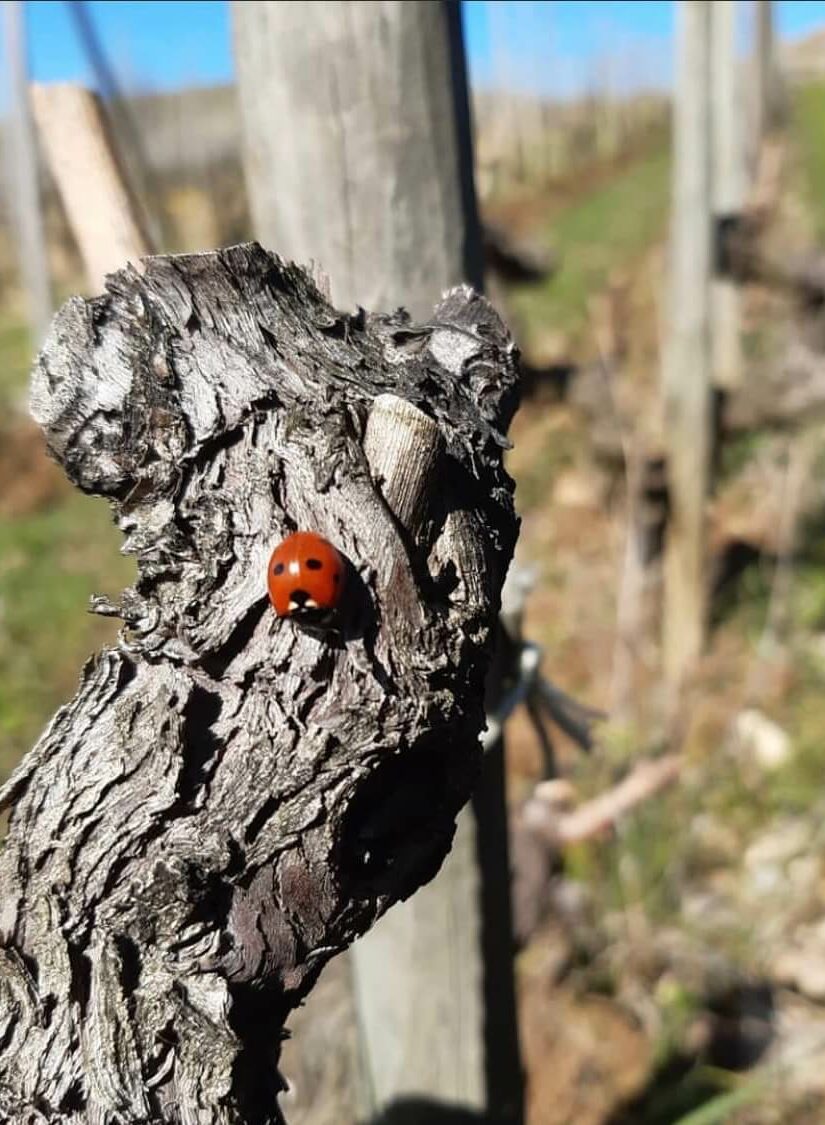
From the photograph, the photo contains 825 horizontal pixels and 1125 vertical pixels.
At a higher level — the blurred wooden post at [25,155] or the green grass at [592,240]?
the green grass at [592,240]

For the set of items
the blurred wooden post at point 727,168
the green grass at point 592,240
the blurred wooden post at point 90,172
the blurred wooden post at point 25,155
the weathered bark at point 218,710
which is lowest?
the weathered bark at point 218,710

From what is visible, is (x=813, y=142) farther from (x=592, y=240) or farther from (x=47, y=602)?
(x=47, y=602)

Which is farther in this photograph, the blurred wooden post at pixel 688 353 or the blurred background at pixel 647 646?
the blurred wooden post at pixel 688 353

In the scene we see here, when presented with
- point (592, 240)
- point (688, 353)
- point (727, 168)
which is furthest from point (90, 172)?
point (592, 240)

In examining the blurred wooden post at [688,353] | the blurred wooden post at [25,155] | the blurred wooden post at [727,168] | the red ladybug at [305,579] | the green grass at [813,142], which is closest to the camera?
the red ladybug at [305,579]

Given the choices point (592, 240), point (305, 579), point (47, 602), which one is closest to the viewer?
point (305, 579)

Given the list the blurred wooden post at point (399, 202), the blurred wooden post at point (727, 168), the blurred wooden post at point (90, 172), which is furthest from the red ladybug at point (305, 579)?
the blurred wooden post at point (727, 168)

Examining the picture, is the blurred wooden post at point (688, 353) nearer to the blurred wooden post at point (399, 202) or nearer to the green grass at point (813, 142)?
the blurred wooden post at point (399, 202)
